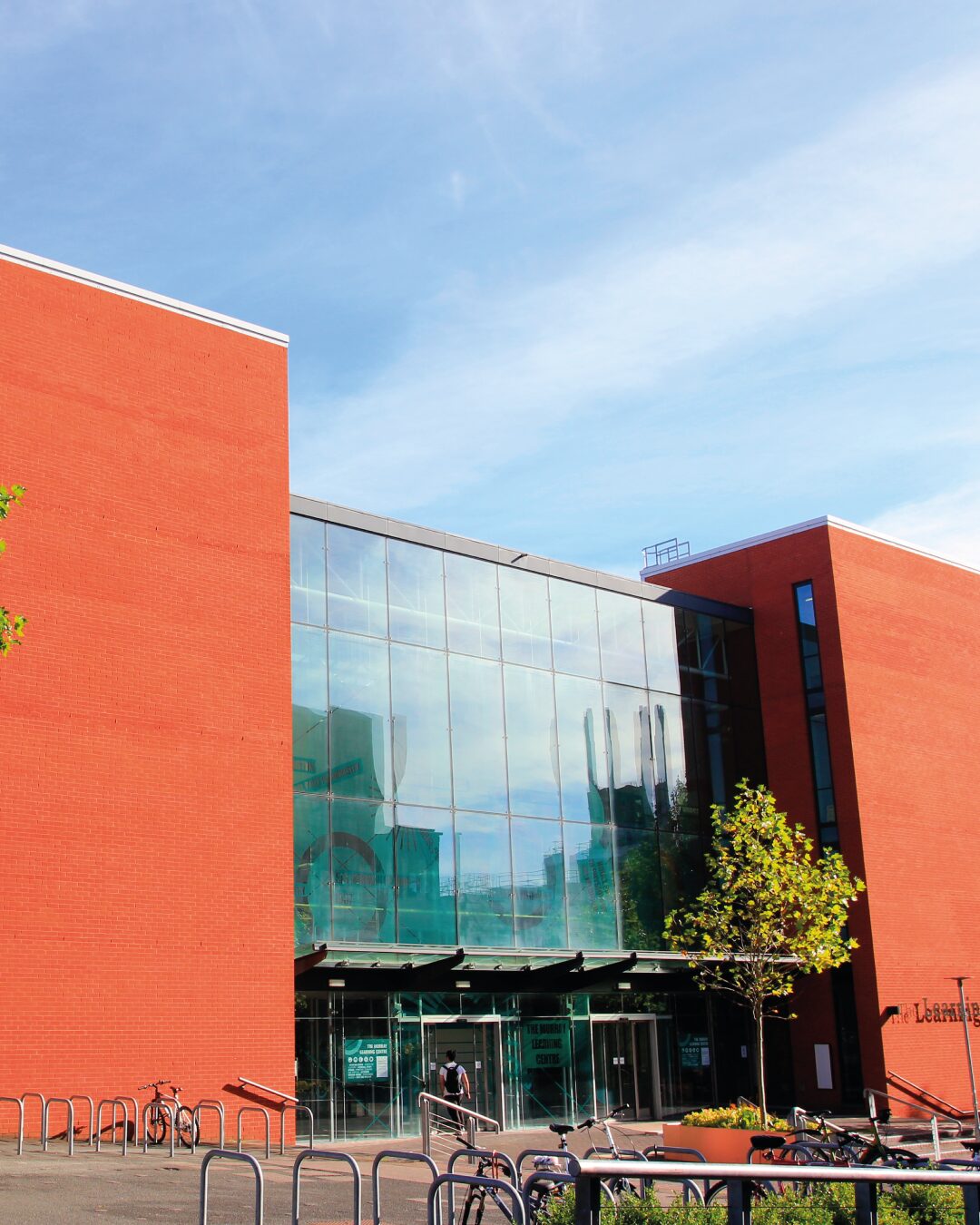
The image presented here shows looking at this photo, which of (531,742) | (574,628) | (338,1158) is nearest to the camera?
(338,1158)

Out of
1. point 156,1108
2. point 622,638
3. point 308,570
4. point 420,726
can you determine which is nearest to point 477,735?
point 420,726

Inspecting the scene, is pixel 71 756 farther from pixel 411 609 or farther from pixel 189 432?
pixel 411 609

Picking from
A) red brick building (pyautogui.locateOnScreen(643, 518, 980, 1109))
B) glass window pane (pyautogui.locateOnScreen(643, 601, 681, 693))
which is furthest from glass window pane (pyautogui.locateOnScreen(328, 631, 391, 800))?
red brick building (pyautogui.locateOnScreen(643, 518, 980, 1109))

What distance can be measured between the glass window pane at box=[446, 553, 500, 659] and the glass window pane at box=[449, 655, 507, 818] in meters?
0.32

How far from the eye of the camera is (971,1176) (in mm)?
6172

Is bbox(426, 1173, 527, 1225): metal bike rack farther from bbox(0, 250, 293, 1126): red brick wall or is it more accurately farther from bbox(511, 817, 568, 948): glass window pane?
bbox(511, 817, 568, 948): glass window pane

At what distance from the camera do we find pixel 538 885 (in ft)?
90.2

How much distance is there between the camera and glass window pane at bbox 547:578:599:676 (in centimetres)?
2991

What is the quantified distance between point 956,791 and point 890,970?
233 inches

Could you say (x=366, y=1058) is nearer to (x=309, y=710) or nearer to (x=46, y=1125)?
(x=309, y=710)

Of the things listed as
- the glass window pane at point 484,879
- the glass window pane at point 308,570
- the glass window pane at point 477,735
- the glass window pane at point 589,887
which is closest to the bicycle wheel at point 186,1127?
the glass window pane at point 484,879

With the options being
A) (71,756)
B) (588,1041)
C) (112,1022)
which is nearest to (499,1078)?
(588,1041)

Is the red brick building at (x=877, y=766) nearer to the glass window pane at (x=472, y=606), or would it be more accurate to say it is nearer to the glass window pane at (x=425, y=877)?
the glass window pane at (x=472, y=606)

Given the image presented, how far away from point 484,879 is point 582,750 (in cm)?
428
